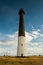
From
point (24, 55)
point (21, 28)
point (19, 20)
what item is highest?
point (19, 20)

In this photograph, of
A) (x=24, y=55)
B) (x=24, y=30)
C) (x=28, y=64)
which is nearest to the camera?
(x=28, y=64)

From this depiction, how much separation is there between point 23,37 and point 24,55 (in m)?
5.17

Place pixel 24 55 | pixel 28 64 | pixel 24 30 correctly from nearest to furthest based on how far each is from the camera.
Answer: pixel 28 64 < pixel 24 55 < pixel 24 30

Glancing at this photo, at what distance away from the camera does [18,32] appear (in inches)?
1687

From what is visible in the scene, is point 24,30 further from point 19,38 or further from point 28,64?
point 28,64

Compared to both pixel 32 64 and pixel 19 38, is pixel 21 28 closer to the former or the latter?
pixel 19 38

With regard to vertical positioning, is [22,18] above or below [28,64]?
above

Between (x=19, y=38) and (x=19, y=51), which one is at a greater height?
(x=19, y=38)

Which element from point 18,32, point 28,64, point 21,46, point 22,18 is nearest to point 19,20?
point 22,18

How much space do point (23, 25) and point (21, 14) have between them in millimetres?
3986

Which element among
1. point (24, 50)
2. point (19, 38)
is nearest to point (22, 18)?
point (19, 38)

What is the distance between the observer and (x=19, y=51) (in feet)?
133

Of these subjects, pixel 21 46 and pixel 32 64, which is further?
pixel 21 46

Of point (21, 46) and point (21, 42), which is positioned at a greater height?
point (21, 42)
